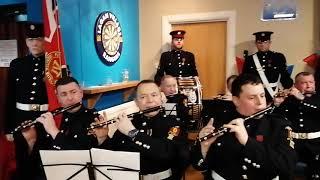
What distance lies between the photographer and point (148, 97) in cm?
207

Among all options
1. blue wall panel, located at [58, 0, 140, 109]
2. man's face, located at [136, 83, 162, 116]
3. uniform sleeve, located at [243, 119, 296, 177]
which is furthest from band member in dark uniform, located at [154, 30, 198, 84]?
uniform sleeve, located at [243, 119, 296, 177]

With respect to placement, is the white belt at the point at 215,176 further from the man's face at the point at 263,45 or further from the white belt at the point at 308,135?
the man's face at the point at 263,45

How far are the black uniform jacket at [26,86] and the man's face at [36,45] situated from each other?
0.06m

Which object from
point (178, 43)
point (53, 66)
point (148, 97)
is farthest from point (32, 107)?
point (178, 43)

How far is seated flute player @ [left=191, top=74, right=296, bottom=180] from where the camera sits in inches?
64.0

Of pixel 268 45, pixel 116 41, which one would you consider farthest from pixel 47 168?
pixel 268 45

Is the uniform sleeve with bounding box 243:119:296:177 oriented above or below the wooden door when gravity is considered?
below

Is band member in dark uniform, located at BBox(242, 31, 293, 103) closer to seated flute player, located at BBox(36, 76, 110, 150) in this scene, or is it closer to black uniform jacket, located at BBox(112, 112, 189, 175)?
black uniform jacket, located at BBox(112, 112, 189, 175)

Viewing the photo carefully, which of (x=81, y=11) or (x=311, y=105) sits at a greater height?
(x=81, y=11)

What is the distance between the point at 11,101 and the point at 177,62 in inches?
105

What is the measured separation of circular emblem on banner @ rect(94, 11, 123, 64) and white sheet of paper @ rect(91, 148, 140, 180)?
2920mm

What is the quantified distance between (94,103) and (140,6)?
2257mm

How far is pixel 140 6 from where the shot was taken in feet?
19.0

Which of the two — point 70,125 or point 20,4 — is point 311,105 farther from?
point 20,4
